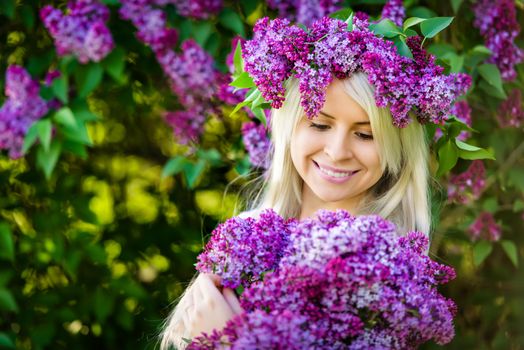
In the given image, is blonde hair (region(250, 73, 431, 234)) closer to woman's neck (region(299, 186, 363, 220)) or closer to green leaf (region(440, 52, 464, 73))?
woman's neck (region(299, 186, 363, 220))

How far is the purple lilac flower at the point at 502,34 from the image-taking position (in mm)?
2705

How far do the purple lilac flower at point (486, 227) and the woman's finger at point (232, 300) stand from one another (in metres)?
1.56

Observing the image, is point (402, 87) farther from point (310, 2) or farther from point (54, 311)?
point (54, 311)

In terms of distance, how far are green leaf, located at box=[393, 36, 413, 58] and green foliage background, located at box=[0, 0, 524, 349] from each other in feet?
2.60

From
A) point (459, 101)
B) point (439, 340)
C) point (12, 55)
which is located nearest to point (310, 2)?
point (459, 101)

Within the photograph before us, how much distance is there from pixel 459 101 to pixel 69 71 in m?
1.23

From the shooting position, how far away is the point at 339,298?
1.36m

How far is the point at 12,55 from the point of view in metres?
3.04

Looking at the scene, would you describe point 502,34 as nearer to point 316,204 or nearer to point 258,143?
point 258,143

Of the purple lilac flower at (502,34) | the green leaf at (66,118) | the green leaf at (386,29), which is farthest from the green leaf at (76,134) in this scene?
the purple lilac flower at (502,34)

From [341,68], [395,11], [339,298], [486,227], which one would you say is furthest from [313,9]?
[339,298]

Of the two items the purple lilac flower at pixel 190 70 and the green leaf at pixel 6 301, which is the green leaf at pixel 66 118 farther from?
the green leaf at pixel 6 301

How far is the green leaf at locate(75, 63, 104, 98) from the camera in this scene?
258 centimetres

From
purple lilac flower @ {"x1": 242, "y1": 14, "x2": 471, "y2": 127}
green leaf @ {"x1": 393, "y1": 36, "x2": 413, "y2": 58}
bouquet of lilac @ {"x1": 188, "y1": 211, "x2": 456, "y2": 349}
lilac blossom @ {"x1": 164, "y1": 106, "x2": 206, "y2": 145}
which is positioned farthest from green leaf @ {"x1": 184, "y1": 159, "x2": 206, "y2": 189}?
bouquet of lilac @ {"x1": 188, "y1": 211, "x2": 456, "y2": 349}
